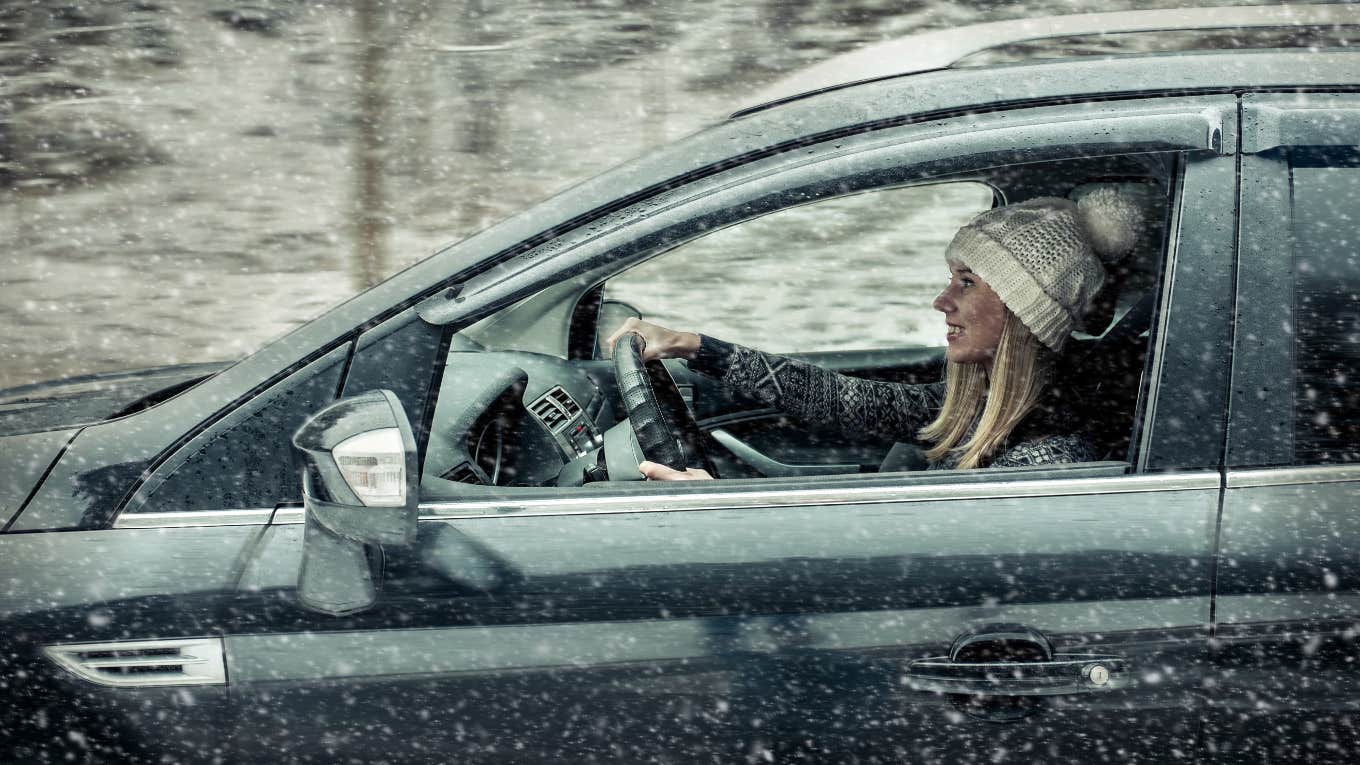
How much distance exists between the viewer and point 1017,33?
7.73ft

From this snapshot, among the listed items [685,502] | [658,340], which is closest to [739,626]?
[685,502]

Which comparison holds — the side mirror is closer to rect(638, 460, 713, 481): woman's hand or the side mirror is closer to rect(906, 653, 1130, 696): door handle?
rect(638, 460, 713, 481): woman's hand

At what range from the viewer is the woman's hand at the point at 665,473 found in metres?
2.21

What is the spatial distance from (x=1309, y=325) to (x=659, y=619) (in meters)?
0.99

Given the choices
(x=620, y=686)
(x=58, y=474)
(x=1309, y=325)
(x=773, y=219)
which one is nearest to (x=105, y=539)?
(x=58, y=474)

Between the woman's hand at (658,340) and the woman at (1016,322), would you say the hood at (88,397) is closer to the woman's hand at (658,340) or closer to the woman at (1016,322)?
the woman's hand at (658,340)

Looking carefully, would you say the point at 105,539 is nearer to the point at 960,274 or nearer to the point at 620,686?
the point at 620,686

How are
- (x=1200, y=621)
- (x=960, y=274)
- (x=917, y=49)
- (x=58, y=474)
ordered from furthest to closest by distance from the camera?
(x=960, y=274), (x=917, y=49), (x=58, y=474), (x=1200, y=621)

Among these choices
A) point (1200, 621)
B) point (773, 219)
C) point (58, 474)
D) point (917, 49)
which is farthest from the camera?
point (773, 219)

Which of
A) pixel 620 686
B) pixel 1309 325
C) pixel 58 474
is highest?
pixel 1309 325

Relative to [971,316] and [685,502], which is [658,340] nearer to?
[971,316]

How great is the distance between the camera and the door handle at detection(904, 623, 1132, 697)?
1.82 metres

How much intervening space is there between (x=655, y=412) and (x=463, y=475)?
35cm

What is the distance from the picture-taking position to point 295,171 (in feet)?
20.2
